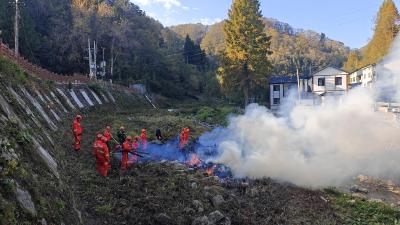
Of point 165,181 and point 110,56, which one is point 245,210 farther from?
point 110,56

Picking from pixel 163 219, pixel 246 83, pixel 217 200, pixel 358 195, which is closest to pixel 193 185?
pixel 217 200

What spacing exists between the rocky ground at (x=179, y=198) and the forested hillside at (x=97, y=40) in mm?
→ 47244

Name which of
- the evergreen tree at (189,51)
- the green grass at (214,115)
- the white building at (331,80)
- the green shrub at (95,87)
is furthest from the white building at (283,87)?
the evergreen tree at (189,51)

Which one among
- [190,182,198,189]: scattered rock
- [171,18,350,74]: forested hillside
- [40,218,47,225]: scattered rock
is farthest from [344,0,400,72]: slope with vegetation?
[40,218,47,225]: scattered rock

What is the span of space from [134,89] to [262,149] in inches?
1817

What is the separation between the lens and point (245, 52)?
49875 millimetres

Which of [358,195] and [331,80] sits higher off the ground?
[331,80]

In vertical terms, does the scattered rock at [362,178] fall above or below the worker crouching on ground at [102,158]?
below

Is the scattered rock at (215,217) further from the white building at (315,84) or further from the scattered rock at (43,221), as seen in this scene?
the white building at (315,84)

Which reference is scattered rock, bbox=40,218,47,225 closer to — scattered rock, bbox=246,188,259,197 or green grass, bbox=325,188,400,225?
scattered rock, bbox=246,188,259,197

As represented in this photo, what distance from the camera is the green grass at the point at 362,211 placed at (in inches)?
515

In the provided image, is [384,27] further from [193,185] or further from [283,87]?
[193,185]

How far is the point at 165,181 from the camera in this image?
555 inches

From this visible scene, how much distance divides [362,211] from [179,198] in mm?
6316
